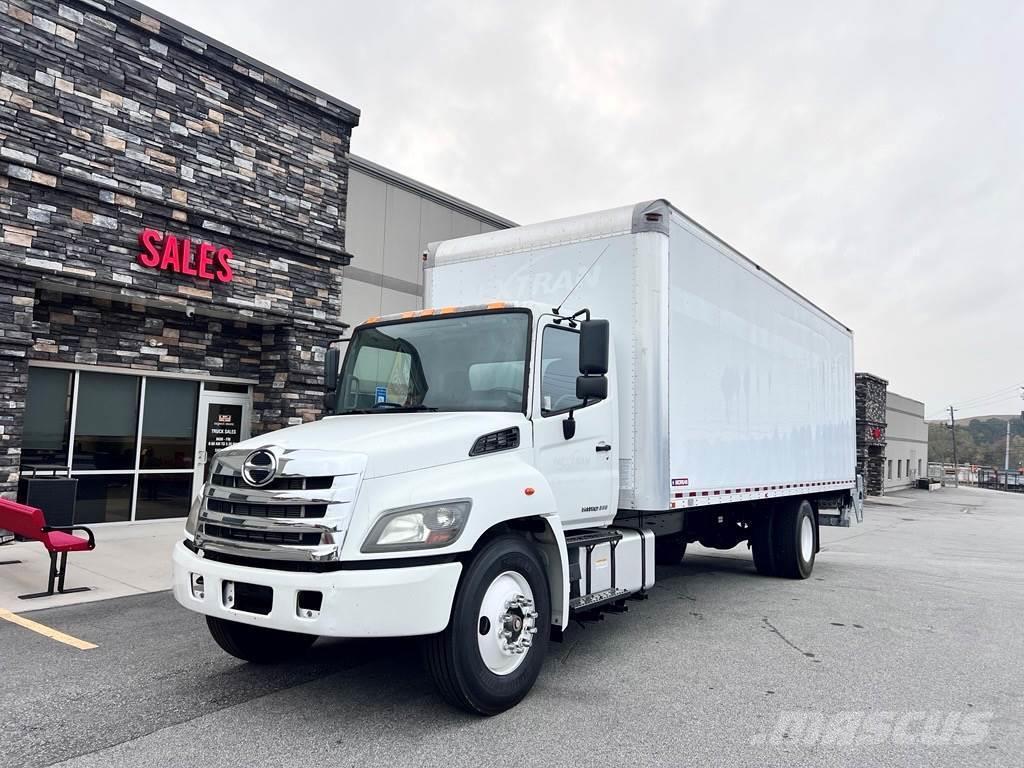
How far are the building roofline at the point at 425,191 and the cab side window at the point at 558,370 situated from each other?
11188mm

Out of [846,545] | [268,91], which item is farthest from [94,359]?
[846,545]

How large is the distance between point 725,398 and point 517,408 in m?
3.09

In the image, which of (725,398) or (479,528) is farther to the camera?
(725,398)

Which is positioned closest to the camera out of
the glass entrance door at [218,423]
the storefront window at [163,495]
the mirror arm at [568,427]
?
the mirror arm at [568,427]

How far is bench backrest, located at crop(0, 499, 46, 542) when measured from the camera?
7.05m

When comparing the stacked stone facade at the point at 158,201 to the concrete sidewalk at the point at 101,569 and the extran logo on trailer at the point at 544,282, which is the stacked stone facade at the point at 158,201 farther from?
the extran logo on trailer at the point at 544,282

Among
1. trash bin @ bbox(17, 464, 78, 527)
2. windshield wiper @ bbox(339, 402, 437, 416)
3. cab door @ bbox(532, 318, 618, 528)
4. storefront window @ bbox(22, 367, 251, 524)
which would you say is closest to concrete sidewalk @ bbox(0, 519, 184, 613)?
trash bin @ bbox(17, 464, 78, 527)

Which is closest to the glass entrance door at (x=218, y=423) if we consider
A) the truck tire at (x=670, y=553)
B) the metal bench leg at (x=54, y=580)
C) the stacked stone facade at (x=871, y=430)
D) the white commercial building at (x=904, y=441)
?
the metal bench leg at (x=54, y=580)

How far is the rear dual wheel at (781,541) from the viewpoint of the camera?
9.52m

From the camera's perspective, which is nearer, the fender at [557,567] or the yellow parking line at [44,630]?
the fender at [557,567]

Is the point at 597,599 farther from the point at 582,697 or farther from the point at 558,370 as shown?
the point at 558,370

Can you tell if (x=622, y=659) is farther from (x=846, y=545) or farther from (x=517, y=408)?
(x=846, y=545)

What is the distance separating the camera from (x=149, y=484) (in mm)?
12164

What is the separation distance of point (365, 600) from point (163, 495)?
9955 mm
